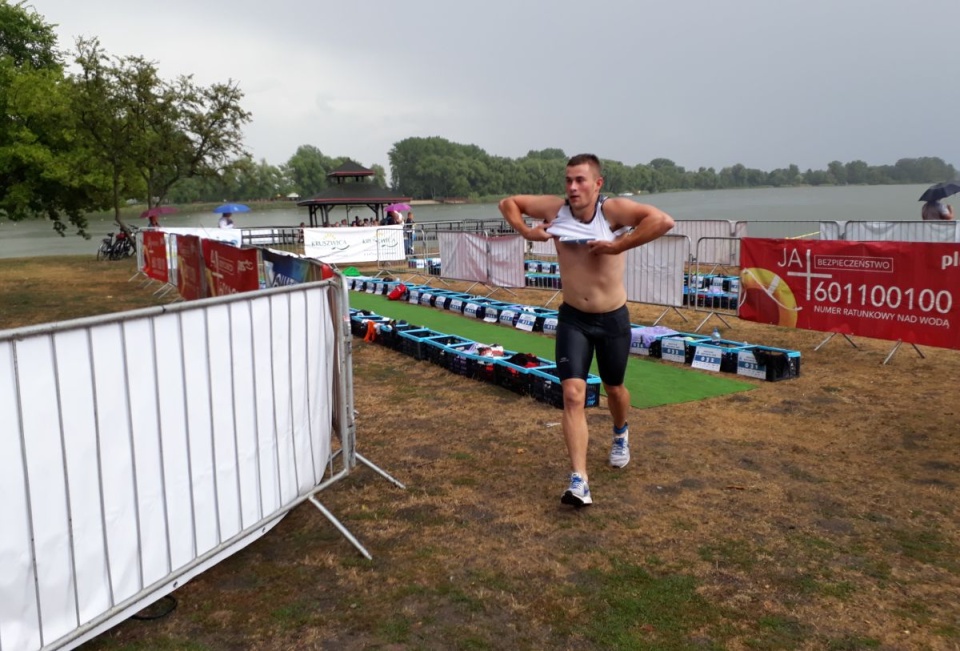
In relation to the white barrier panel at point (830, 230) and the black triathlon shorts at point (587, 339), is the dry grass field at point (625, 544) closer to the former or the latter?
the black triathlon shorts at point (587, 339)

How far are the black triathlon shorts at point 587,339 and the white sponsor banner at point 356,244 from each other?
19.4 meters

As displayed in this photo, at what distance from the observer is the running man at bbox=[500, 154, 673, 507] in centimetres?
470

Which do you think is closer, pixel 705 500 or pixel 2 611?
pixel 2 611

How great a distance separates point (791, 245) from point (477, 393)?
5.08m

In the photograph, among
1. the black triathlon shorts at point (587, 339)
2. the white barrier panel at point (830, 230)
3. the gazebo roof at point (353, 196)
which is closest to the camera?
the black triathlon shorts at point (587, 339)

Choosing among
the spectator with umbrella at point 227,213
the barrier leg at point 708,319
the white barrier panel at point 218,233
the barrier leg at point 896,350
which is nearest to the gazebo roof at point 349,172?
the spectator with umbrella at point 227,213

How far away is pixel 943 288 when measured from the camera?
329 inches

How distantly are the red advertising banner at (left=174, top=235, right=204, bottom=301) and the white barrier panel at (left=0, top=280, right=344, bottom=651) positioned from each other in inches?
335

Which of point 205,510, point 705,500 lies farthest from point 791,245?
point 205,510

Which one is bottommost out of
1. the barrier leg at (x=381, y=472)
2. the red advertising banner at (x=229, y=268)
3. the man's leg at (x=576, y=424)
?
the barrier leg at (x=381, y=472)

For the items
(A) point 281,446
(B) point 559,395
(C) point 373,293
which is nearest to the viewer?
(A) point 281,446

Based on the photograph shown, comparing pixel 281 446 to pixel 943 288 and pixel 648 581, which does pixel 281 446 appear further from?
pixel 943 288

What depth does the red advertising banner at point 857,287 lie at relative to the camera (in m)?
8.37

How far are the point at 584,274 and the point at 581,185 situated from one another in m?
0.62
